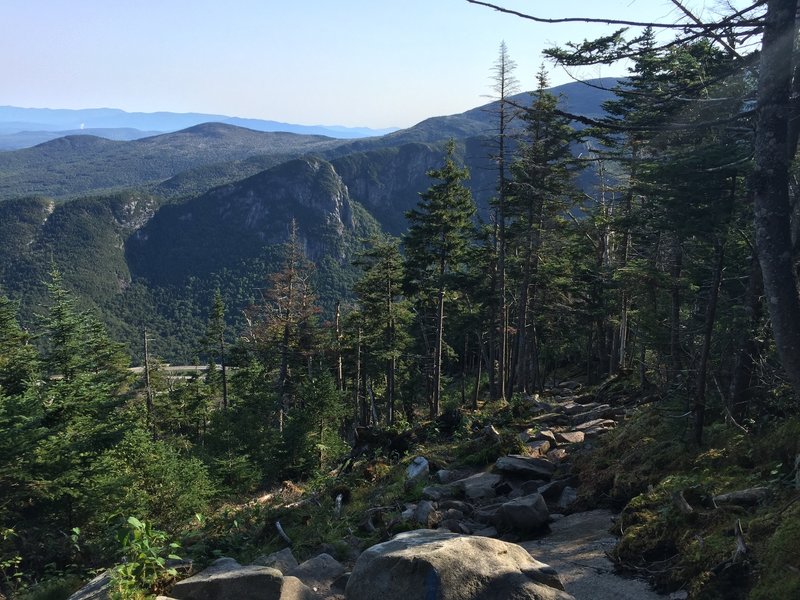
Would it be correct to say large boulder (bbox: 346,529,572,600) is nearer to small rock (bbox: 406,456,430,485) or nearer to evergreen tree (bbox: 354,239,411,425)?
small rock (bbox: 406,456,430,485)

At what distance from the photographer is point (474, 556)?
4.77 meters

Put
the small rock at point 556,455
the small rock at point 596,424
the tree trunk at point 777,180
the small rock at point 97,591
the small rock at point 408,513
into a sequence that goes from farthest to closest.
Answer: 1. the small rock at point 596,424
2. the small rock at point 556,455
3. the small rock at point 408,513
4. the small rock at point 97,591
5. the tree trunk at point 777,180

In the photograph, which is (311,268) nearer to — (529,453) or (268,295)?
(268,295)

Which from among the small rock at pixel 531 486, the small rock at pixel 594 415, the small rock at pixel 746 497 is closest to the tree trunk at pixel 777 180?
the small rock at pixel 746 497

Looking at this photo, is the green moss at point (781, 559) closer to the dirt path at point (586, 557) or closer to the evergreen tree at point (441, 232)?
the dirt path at point (586, 557)

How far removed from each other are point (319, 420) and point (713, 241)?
22.4 m

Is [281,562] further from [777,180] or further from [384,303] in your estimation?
A: [384,303]

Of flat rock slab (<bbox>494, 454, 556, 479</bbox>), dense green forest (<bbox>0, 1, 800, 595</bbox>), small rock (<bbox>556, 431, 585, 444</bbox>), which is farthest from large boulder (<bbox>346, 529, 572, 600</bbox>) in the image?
small rock (<bbox>556, 431, 585, 444</bbox>)

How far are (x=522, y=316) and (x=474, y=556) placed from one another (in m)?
19.3

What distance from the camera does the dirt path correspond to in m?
5.57

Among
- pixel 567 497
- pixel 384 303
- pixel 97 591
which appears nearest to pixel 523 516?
pixel 567 497

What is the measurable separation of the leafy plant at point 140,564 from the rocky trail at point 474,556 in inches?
10.3

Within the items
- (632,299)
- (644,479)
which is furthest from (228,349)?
(644,479)

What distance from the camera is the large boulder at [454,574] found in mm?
4430
